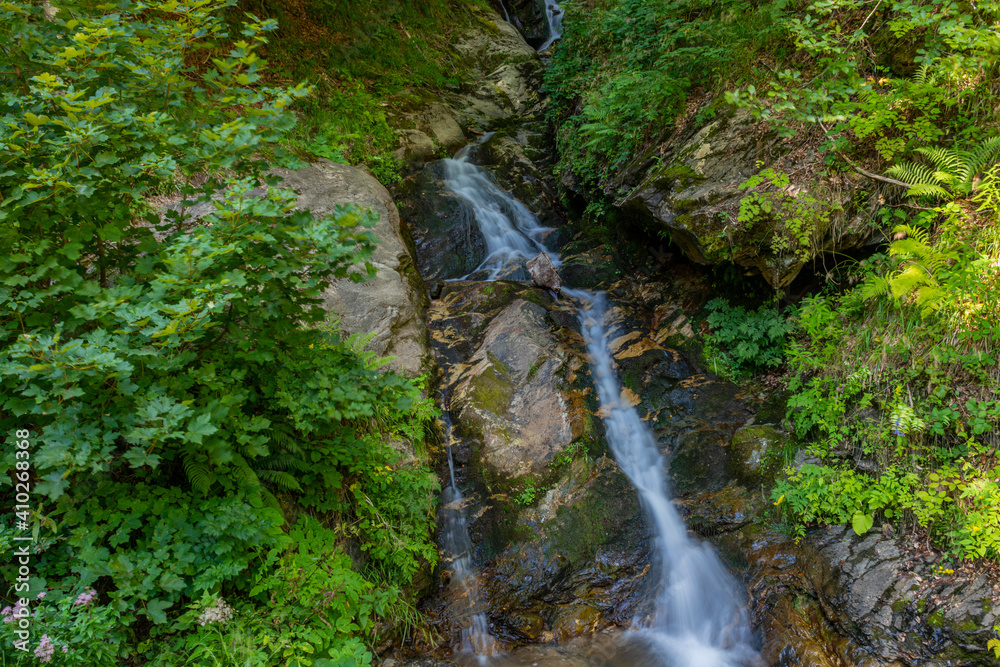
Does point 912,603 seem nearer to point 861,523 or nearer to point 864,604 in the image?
point 864,604

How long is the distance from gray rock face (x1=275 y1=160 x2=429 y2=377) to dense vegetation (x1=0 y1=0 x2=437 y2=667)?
2.33m

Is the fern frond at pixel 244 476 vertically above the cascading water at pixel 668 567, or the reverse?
the fern frond at pixel 244 476

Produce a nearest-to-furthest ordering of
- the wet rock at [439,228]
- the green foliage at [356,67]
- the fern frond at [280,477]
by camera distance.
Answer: the fern frond at [280,477]
the wet rock at [439,228]
the green foliage at [356,67]

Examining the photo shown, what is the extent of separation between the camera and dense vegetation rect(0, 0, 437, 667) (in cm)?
229

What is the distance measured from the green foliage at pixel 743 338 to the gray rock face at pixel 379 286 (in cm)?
361

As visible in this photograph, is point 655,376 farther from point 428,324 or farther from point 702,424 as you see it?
point 428,324

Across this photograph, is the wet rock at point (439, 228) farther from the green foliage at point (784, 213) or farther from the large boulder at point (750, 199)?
the green foliage at point (784, 213)

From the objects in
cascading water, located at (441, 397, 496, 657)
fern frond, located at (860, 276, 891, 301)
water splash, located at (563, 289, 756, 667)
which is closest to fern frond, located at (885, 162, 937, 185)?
fern frond, located at (860, 276, 891, 301)

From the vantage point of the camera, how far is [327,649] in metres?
3.03

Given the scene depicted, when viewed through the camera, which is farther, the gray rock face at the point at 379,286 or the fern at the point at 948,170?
the gray rock face at the point at 379,286

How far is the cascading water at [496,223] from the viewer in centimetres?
800

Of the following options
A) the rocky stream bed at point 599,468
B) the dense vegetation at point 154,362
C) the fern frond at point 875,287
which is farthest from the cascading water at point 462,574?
the fern frond at point 875,287

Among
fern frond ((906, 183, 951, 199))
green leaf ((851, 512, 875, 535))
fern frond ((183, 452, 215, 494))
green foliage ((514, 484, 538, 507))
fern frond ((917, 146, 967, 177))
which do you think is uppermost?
fern frond ((917, 146, 967, 177))

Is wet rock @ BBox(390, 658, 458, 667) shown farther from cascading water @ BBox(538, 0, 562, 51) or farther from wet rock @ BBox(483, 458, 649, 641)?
cascading water @ BBox(538, 0, 562, 51)
